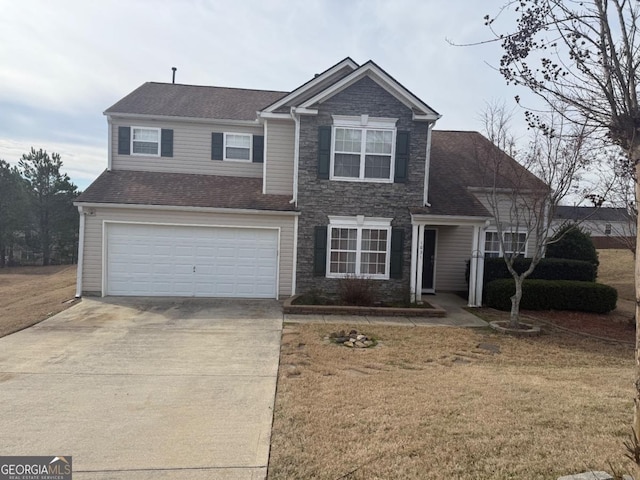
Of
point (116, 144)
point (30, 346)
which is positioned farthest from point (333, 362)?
point (116, 144)

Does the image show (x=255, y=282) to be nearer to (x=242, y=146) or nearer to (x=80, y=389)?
(x=242, y=146)

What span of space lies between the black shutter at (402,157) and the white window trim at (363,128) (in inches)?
4.8

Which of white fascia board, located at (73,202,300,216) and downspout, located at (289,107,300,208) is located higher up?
downspout, located at (289,107,300,208)

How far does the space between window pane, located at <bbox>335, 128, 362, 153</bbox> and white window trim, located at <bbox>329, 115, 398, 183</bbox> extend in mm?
94

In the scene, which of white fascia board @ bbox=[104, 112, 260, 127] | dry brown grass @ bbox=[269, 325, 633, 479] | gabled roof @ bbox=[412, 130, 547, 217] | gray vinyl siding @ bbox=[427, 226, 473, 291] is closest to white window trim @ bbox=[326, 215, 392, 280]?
gabled roof @ bbox=[412, 130, 547, 217]

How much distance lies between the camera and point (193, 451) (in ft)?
12.8

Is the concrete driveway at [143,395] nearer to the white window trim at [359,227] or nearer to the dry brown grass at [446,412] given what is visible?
the dry brown grass at [446,412]

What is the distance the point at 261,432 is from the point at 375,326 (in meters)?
5.56

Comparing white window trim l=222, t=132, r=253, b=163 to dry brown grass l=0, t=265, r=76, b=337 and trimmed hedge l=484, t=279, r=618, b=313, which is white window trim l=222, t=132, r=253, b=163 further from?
trimmed hedge l=484, t=279, r=618, b=313

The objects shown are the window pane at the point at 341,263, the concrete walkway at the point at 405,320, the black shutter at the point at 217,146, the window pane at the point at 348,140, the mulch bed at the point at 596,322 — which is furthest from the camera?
the black shutter at the point at 217,146

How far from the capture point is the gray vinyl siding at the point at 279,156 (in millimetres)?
12977

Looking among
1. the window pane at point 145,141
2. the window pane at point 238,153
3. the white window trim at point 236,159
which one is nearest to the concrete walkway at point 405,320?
the white window trim at point 236,159

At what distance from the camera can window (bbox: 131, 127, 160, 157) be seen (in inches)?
546

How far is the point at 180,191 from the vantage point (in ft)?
41.8
